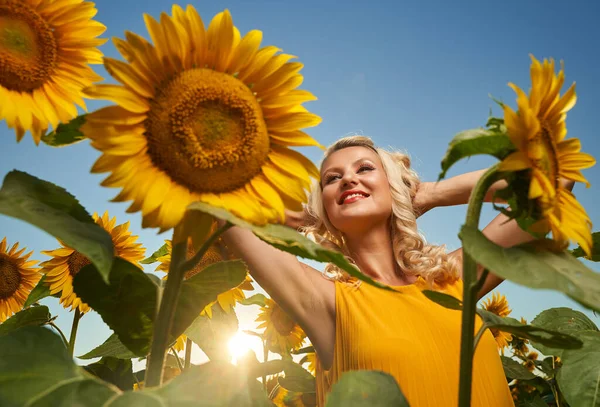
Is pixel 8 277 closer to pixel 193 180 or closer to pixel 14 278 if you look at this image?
pixel 14 278

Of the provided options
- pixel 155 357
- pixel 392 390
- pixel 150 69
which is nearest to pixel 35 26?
pixel 150 69

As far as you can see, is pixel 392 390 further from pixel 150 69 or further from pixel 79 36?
pixel 79 36

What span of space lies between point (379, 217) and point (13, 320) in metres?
2.05

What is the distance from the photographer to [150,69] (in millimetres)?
880

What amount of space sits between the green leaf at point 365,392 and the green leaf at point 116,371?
5.66ft

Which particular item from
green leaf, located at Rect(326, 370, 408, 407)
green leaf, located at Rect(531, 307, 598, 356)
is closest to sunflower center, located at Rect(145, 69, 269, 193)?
green leaf, located at Rect(326, 370, 408, 407)

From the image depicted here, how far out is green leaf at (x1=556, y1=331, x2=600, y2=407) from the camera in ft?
5.50

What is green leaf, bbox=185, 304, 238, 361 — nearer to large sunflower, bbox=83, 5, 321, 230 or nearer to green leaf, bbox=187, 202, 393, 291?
large sunflower, bbox=83, 5, 321, 230

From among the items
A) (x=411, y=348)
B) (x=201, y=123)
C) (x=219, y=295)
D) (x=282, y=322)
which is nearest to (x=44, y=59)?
(x=201, y=123)

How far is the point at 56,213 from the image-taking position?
77 cm

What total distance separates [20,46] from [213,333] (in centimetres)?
157

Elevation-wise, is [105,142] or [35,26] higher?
[35,26]

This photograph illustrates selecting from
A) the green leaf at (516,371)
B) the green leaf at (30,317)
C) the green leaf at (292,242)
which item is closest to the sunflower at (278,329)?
the green leaf at (516,371)

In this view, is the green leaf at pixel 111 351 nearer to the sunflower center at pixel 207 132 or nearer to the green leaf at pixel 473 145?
the sunflower center at pixel 207 132
